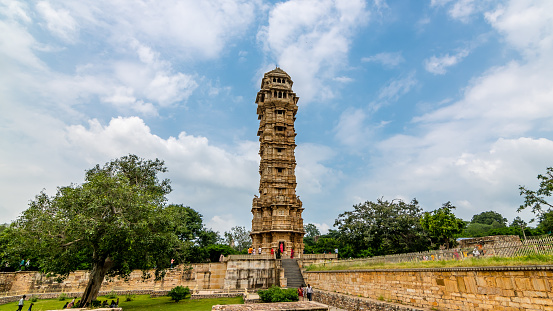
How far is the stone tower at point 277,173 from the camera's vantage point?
Result: 3784 centimetres

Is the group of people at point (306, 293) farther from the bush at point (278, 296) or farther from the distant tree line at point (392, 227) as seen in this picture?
the distant tree line at point (392, 227)

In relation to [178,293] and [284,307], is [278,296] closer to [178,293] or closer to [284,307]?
[178,293]

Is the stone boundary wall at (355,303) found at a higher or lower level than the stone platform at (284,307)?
A: lower

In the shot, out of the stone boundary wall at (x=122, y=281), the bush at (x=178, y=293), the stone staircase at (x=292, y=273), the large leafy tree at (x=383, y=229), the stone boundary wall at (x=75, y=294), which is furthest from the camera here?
the large leafy tree at (x=383, y=229)

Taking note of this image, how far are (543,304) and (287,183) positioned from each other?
3295 centimetres

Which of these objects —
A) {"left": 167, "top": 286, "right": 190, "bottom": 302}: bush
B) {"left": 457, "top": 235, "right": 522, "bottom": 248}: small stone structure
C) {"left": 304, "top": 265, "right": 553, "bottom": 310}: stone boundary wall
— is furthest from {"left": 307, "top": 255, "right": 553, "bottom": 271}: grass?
{"left": 167, "top": 286, "right": 190, "bottom": 302}: bush

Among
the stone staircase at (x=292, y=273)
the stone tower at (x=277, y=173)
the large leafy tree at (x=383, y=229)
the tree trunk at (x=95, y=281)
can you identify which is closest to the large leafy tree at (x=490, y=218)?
the large leafy tree at (x=383, y=229)

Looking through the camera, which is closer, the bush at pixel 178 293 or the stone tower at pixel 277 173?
the bush at pixel 178 293

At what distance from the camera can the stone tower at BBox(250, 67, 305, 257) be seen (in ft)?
124

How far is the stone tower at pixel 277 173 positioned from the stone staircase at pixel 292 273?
5.02 m

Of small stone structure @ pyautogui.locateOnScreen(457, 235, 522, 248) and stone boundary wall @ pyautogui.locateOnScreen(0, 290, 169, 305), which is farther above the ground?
small stone structure @ pyautogui.locateOnScreen(457, 235, 522, 248)

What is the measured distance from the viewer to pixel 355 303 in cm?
1683

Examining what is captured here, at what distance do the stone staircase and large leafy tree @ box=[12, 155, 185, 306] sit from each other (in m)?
12.5

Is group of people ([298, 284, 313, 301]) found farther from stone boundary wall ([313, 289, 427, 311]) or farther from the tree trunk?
the tree trunk
